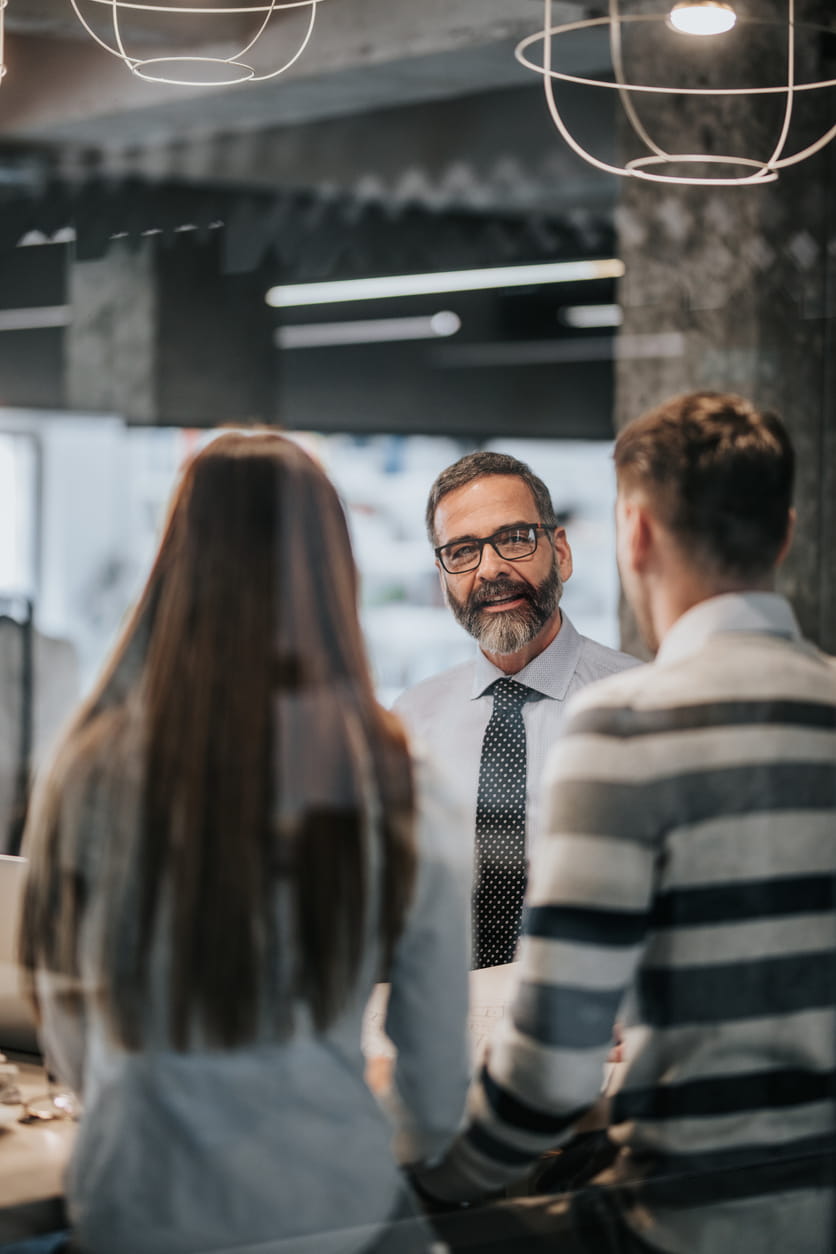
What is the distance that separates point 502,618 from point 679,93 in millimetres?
1223

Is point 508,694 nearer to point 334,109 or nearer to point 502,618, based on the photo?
point 502,618

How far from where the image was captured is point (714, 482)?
1.68m

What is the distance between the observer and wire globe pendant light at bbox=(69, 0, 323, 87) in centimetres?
209

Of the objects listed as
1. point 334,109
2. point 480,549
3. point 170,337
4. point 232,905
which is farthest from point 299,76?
point 232,905

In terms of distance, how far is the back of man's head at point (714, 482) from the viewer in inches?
65.7

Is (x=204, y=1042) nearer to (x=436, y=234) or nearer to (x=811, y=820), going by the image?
(x=811, y=820)

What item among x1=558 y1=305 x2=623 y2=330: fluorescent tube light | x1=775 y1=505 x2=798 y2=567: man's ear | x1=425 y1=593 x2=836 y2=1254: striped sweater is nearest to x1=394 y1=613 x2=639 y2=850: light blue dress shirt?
x1=425 y1=593 x2=836 y2=1254: striped sweater

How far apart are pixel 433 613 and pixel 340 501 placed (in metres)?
0.24

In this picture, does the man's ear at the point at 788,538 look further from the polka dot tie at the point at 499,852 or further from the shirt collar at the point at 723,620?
the polka dot tie at the point at 499,852

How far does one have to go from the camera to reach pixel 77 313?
1804 mm

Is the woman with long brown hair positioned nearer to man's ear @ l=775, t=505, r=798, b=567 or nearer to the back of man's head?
the back of man's head

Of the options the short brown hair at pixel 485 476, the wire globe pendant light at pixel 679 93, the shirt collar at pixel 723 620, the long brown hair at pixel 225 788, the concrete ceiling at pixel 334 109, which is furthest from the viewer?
the wire globe pendant light at pixel 679 93

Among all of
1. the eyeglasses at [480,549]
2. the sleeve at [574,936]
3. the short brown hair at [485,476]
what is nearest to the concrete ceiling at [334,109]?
the short brown hair at [485,476]

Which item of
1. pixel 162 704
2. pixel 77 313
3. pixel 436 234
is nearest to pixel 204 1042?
pixel 162 704
